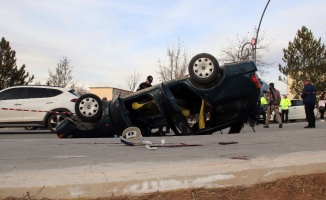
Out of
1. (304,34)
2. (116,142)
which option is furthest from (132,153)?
(304,34)

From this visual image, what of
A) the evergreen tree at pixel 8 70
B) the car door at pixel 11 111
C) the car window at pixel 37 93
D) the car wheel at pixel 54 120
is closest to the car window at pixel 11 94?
the car door at pixel 11 111

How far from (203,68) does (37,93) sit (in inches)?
283

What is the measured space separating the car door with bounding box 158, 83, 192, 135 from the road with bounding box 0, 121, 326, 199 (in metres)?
1.50

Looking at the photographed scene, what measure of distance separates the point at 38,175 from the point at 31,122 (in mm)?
9065

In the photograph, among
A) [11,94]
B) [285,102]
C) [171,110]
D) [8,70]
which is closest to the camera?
[171,110]

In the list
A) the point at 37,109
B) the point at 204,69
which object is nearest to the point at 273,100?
the point at 204,69

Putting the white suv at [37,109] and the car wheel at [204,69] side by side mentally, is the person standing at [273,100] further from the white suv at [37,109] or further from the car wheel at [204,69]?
the white suv at [37,109]

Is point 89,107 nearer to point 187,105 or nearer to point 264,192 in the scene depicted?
point 187,105

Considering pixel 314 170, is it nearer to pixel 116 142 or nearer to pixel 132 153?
pixel 132 153

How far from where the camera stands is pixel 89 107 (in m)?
8.30

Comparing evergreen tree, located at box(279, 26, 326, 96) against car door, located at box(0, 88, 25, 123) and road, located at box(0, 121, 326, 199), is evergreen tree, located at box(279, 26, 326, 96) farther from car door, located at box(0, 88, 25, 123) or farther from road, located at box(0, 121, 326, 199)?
road, located at box(0, 121, 326, 199)

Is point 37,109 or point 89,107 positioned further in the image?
point 37,109

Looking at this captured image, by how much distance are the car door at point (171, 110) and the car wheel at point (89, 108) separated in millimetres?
1469

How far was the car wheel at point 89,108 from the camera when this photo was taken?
8227 millimetres
